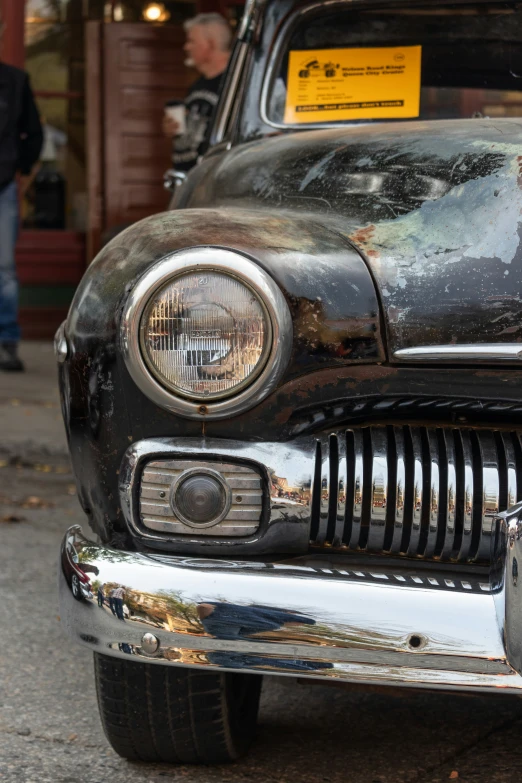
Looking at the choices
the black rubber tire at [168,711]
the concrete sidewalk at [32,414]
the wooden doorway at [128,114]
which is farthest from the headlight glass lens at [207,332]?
the wooden doorway at [128,114]

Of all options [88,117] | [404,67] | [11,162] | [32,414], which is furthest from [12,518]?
[88,117]

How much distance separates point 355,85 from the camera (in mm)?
2979

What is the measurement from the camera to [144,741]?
2.22 metres

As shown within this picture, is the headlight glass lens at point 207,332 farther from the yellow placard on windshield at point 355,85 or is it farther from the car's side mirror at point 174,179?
the car's side mirror at point 174,179

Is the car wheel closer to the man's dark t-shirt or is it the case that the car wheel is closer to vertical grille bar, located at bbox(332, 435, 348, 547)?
vertical grille bar, located at bbox(332, 435, 348, 547)

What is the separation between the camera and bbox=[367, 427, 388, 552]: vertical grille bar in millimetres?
1896

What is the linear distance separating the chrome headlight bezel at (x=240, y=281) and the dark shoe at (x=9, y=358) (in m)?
5.22

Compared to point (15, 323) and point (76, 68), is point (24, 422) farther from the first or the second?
point (76, 68)

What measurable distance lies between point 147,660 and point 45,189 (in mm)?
7355

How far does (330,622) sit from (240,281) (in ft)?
1.78

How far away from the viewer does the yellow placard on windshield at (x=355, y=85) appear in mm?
2932

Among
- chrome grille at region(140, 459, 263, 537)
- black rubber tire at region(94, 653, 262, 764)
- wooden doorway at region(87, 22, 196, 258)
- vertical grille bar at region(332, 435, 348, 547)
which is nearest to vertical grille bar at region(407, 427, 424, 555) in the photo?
vertical grille bar at region(332, 435, 348, 547)

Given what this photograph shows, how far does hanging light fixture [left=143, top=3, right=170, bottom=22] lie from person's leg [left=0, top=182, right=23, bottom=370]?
2.25m

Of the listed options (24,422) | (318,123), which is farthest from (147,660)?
(24,422)
